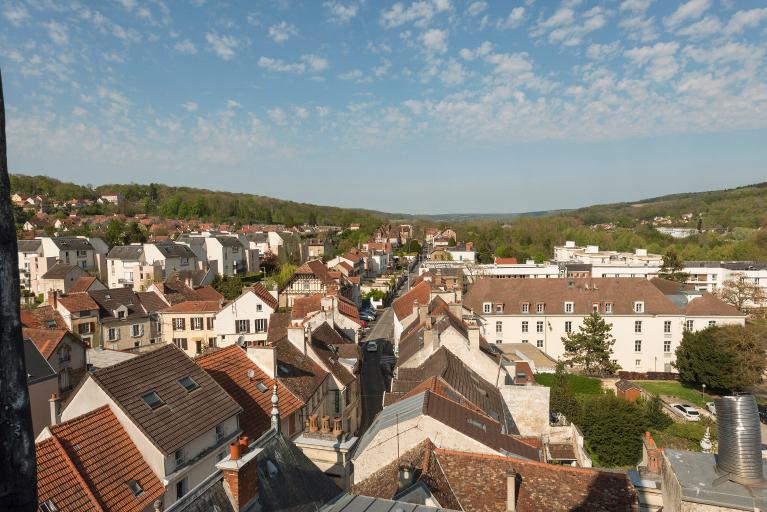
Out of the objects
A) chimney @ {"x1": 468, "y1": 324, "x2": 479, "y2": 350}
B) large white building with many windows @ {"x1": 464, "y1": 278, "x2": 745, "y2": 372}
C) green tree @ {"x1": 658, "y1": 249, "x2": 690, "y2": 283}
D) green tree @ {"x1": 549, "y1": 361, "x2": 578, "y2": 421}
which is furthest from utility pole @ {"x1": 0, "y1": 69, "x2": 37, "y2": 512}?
green tree @ {"x1": 658, "y1": 249, "x2": 690, "y2": 283}

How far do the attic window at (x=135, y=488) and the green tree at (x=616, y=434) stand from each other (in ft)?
77.4

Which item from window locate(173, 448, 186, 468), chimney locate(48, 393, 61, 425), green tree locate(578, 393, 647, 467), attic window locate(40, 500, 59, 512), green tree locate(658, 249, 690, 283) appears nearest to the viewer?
attic window locate(40, 500, 59, 512)

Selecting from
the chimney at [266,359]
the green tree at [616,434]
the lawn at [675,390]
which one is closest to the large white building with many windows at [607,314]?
the lawn at [675,390]

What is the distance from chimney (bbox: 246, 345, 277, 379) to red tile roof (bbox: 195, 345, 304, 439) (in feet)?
0.53

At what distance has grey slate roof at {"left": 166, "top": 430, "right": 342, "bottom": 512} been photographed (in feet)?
29.5

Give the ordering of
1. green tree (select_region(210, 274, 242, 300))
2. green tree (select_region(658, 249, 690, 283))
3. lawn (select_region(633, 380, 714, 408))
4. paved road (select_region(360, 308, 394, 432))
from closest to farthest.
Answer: paved road (select_region(360, 308, 394, 432)) < lawn (select_region(633, 380, 714, 408)) < green tree (select_region(210, 274, 242, 300)) < green tree (select_region(658, 249, 690, 283))

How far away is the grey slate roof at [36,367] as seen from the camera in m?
25.2

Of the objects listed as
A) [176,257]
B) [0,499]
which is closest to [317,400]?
[0,499]

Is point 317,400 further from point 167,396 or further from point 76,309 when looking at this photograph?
point 76,309

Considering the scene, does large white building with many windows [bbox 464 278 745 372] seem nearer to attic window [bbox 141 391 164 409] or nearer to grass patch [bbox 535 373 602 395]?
grass patch [bbox 535 373 602 395]

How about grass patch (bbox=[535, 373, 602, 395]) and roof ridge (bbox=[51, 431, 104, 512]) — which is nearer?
roof ridge (bbox=[51, 431, 104, 512])

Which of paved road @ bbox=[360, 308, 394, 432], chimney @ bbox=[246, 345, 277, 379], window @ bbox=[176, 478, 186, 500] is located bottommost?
paved road @ bbox=[360, 308, 394, 432]

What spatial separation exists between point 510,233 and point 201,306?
362 ft

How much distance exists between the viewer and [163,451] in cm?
1508
